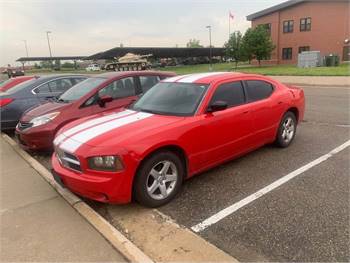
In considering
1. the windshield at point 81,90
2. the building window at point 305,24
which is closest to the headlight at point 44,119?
the windshield at point 81,90

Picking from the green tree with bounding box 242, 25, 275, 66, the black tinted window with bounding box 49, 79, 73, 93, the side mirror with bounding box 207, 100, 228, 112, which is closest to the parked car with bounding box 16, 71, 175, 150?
the black tinted window with bounding box 49, 79, 73, 93

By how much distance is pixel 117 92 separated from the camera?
21.9ft

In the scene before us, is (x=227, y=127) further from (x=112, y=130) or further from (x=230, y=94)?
(x=112, y=130)

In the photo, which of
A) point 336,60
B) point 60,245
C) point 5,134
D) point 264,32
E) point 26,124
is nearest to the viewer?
point 60,245

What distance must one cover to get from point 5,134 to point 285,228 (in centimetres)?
757

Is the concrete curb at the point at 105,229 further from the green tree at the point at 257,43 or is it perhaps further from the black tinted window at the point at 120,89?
the green tree at the point at 257,43

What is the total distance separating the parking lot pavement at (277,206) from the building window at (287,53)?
1558 inches

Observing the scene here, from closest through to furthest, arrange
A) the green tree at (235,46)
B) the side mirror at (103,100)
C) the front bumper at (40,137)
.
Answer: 1. the front bumper at (40,137)
2. the side mirror at (103,100)
3. the green tree at (235,46)

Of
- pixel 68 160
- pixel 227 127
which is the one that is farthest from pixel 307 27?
pixel 68 160

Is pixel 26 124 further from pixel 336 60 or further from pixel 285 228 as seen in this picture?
pixel 336 60

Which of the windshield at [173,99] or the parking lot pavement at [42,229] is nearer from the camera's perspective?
the parking lot pavement at [42,229]

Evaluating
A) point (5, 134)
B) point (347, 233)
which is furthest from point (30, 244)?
point (5, 134)

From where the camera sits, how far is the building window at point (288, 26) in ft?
135

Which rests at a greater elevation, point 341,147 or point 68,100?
point 68,100
